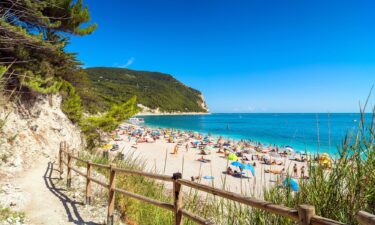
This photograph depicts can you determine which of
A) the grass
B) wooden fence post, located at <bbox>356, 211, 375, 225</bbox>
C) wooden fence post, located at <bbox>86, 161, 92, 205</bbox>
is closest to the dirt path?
wooden fence post, located at <bbox>86, 161, 92, 205</bbox>

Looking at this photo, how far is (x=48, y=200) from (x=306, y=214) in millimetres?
5559

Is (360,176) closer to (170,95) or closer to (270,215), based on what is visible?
(270,215)

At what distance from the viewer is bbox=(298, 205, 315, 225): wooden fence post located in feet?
4.91

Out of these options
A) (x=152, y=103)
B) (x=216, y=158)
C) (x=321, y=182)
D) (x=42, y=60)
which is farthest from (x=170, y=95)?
(x=321, y=182)

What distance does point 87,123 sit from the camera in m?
12.6

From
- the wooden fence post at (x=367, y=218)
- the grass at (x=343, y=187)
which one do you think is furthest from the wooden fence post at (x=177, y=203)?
the wooden fence post at (x=367, y=218)

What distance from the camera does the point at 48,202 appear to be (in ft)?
16.6

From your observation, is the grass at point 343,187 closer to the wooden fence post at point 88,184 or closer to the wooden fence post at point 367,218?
the wooden fence post at point 367,218

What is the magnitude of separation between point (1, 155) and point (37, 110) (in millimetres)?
3400

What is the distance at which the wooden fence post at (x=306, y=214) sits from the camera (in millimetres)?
1498

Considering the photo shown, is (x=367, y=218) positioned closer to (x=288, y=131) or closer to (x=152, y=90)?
(x=288, y=131)

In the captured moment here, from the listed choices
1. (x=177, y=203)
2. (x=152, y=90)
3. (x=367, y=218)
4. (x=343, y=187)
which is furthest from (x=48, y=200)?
(x=152, y=90)

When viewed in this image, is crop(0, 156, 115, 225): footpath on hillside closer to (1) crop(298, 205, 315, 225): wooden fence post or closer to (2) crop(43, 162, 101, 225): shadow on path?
(2) crop(43, 162, 101, 225): shadow on path

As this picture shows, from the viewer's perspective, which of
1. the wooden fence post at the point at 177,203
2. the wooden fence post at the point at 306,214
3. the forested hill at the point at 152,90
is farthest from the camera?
the forested hill at the point at 152,90
